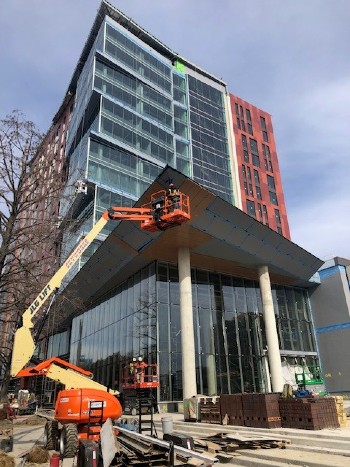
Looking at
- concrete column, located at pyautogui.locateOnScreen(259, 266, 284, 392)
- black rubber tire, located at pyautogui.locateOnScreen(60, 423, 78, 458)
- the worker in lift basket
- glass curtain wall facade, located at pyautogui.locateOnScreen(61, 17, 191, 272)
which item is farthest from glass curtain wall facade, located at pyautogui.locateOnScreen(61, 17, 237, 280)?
black rubber tire, located at pyautogui.locateOnScreen(60, 423, 78, 458)

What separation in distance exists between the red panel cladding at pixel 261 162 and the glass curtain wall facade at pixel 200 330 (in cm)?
3007

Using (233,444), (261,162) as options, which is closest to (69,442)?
(233,444)

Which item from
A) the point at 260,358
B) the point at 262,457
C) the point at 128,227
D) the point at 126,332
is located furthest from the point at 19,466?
the point at 260,358

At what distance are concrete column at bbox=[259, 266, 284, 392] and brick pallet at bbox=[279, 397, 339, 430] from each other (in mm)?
13330

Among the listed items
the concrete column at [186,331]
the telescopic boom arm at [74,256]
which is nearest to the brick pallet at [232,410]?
the concrete column at [186,331]

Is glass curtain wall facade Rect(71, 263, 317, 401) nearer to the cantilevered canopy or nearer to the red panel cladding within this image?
the cantilevered canopy

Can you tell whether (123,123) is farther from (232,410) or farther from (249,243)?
(232,410)

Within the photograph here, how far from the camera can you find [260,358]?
30438 mm

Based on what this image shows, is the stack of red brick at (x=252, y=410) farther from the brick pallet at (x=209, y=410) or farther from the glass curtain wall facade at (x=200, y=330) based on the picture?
the glass curtain wall facade at (x=200, y=330)

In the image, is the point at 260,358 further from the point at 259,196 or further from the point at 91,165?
the point at 259,196

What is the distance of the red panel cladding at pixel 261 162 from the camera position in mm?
64438

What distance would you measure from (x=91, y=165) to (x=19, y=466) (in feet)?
118

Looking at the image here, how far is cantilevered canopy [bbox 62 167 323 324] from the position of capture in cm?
2373

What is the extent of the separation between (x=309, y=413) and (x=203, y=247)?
14.4 meters
